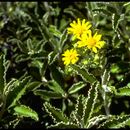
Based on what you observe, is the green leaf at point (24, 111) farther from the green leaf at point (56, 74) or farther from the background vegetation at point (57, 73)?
the green leaf at point (56, 74)

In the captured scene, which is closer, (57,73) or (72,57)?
(72,57)

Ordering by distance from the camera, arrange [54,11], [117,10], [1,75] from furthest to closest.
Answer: [54,11], [117,10], [1,75]

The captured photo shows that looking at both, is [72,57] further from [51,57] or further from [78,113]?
[78,113]

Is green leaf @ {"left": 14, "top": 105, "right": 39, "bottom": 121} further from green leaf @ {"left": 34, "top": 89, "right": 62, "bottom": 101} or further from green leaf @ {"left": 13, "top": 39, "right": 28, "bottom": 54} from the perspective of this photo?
green leaf @ {"left": 13, "top": 39, "right": 28, "bottom": 54}

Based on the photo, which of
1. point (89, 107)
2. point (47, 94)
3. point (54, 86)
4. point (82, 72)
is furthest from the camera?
point (54, 86)

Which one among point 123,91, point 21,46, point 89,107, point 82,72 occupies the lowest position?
point 123,91

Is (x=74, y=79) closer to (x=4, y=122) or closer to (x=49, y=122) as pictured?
(x=49, y=122)

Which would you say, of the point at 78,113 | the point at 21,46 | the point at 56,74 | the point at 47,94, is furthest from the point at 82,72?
the point at 21,46

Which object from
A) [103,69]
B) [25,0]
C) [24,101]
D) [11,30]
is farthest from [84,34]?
[25,0]
